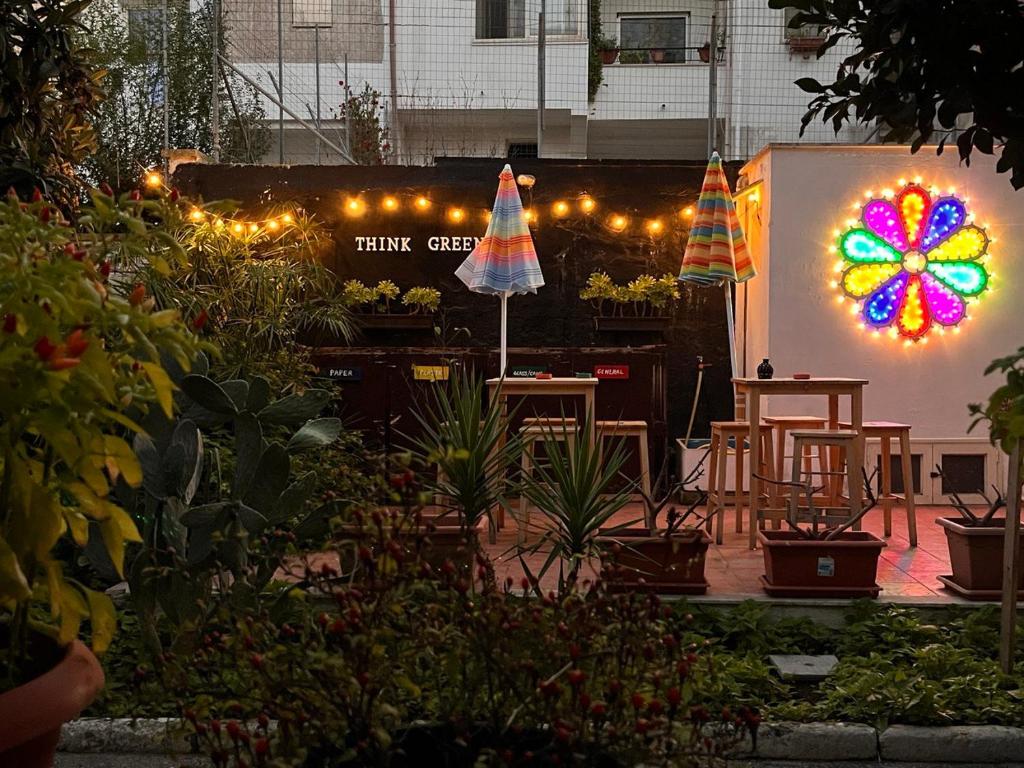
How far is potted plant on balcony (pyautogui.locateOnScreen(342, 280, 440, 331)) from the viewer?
31.5 feet

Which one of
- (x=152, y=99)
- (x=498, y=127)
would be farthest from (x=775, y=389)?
(x=152, y=99)

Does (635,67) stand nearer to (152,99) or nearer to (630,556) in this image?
(152,99)

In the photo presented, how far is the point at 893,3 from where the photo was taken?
3.15m

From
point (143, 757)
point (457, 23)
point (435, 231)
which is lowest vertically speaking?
point (143, 757)

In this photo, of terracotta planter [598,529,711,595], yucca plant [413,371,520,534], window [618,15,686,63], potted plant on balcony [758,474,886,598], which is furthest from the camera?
window [618,15,686,63]

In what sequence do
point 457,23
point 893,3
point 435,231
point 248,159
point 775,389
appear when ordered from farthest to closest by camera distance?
point 457,23 < point 248,159 < point 435,231 < point 775,389 < point 893,3

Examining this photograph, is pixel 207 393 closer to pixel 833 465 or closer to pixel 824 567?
pixel 824 567

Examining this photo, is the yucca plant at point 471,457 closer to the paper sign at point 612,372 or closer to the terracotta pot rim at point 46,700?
the terracotta pot rim at point 46,700

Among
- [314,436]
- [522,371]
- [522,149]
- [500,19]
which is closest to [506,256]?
[522,371]

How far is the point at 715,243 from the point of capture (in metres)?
8.30

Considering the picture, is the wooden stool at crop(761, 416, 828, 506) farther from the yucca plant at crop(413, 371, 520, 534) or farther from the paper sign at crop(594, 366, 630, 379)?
the yucca plant at crop(413, 371, 520, 534)

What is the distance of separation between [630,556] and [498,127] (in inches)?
394

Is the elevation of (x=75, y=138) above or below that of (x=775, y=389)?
above

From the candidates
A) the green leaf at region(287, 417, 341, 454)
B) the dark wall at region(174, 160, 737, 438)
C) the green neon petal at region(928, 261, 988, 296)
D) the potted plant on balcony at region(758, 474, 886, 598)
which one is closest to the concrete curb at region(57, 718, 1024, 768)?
the green leaf at region(287, 417, 341, 454)
